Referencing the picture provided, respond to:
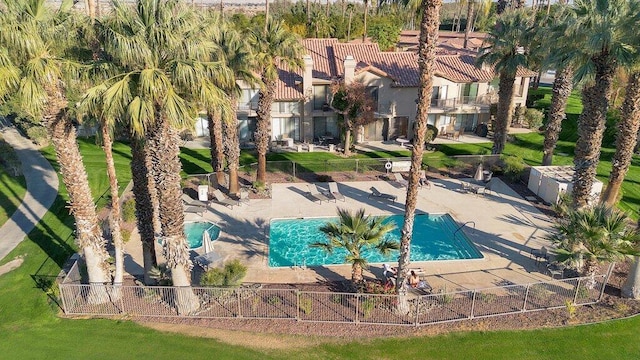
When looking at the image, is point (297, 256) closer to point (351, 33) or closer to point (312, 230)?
point (312, 230)

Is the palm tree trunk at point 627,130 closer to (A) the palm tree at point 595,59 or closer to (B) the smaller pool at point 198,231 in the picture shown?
(A) the palm tree at point 595,59

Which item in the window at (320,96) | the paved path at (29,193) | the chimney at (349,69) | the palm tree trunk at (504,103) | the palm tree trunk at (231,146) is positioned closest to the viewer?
the paved path at (29,193)

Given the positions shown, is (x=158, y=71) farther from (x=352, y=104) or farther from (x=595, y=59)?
(x=352, y=104)

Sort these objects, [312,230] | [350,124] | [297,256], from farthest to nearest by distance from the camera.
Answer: [350,124] < [312,230] < [297,256]

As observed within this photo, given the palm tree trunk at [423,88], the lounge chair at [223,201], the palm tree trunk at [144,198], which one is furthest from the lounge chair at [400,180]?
the palm tree trunk at [144,198]

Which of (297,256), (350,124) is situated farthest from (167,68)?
(350,124)

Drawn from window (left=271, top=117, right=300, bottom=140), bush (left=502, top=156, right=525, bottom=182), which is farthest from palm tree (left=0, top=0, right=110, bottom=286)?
bush (left=502, top=156, right=525, bottom=182)

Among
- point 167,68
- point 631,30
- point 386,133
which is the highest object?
point 631,30
